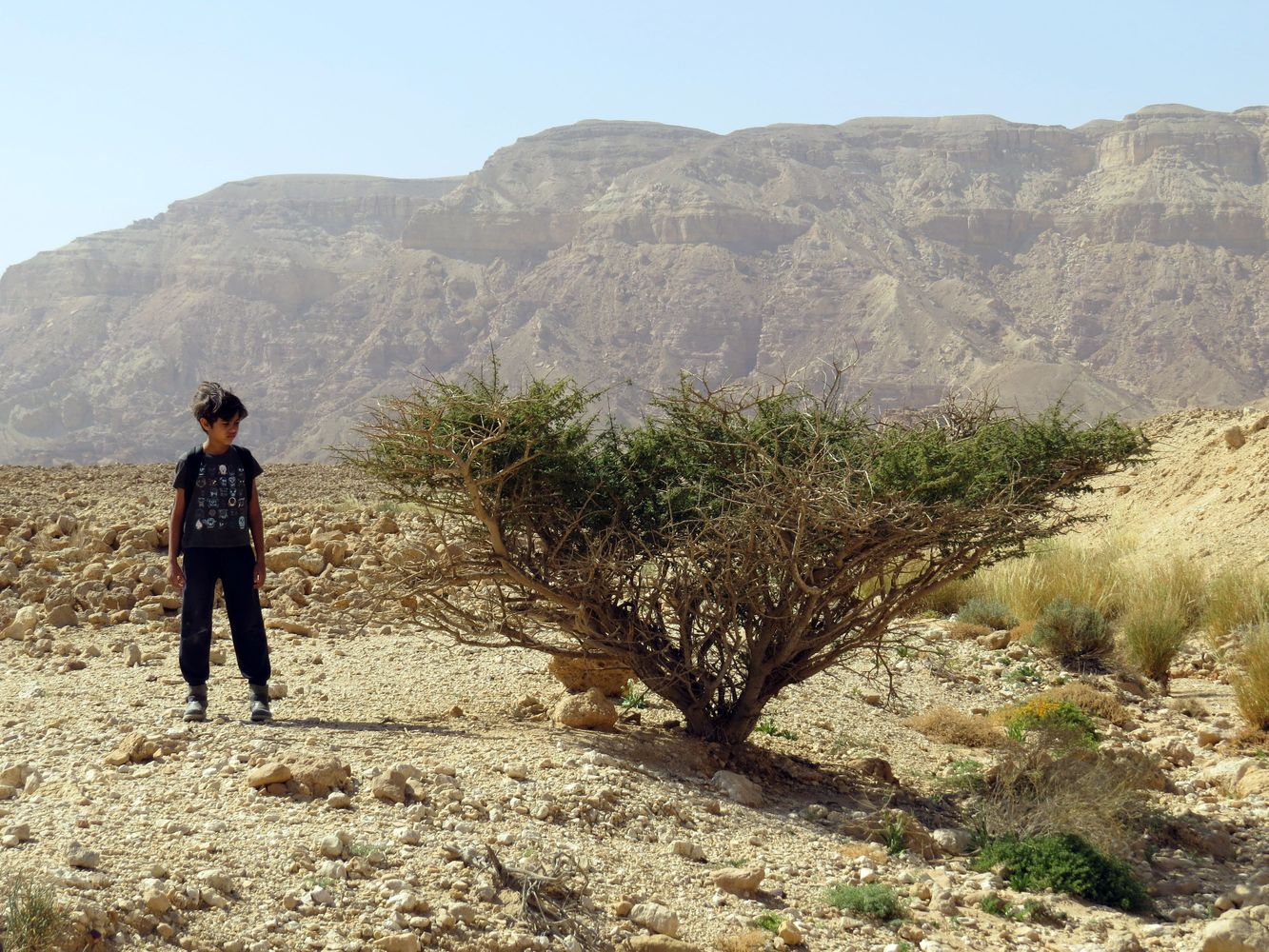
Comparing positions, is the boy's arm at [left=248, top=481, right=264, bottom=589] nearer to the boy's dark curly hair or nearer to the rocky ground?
the boy's dark curly hair

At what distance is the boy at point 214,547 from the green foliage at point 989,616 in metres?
8.12

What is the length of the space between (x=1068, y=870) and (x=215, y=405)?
474 centimetres

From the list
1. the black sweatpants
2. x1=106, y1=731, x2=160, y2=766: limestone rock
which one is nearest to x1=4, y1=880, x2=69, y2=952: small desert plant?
x1=106, y1=731, x2=160, y2=766: limestone rock

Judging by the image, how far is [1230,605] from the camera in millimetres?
12133

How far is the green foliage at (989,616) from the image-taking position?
1258 cm

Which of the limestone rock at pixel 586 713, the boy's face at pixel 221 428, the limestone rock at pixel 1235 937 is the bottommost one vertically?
the limestone rock at pixel 1235 937

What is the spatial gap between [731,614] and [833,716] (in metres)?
2.48

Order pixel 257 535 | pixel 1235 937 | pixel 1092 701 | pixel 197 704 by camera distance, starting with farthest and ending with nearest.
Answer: pixel 1092 701 < pixel 257 535 < pixel 197 704 < pixel 1235 937

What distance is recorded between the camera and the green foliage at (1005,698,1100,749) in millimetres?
7790

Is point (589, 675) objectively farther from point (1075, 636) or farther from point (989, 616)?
point (989, 616)

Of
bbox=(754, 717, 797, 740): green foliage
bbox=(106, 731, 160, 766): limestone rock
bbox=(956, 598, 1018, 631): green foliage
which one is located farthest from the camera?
bbox=(956, 598, 1018, 631): green foliage

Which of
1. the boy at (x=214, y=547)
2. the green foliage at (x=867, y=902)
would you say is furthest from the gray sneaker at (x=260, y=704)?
the green foliage at (x=867, y=902)

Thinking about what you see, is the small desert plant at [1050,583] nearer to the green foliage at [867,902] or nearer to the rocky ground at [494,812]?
the rocky ground at [494,812]

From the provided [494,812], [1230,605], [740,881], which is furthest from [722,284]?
[740,881]
